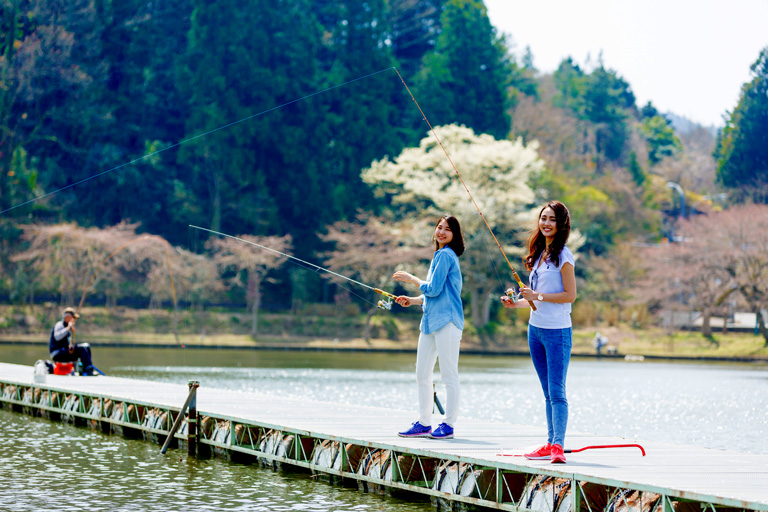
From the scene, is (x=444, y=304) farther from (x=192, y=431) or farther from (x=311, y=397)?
(x=311, y=397)

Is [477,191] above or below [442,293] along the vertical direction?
above

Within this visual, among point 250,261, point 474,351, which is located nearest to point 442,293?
point 474,351

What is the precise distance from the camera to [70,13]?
43.0 metres

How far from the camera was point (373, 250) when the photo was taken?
136 feet

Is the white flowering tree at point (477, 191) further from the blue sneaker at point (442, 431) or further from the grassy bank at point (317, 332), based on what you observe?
the blue sneaker at point (442, 431)

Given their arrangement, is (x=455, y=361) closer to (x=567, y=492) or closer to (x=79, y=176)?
(x=567, y=492)

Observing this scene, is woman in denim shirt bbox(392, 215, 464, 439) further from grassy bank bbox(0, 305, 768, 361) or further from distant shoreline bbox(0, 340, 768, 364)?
grassy bank bbox(0, 305, 768, 361)

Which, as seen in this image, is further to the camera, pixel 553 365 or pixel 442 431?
pixel 442 431

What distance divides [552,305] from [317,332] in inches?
1372

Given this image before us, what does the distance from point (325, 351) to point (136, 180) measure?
1215cm

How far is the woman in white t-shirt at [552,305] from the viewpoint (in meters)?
6.75

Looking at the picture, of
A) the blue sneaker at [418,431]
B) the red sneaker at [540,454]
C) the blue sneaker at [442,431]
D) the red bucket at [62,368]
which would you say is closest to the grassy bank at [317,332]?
the red bucket at [62,368]

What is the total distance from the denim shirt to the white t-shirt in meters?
1.08

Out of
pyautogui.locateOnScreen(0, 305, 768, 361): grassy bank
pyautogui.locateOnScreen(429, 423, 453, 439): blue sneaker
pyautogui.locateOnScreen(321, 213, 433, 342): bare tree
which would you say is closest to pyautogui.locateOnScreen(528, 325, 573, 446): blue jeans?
pyautogui.locateOnScreen(429, 423, 453, 439): blue sneaker
